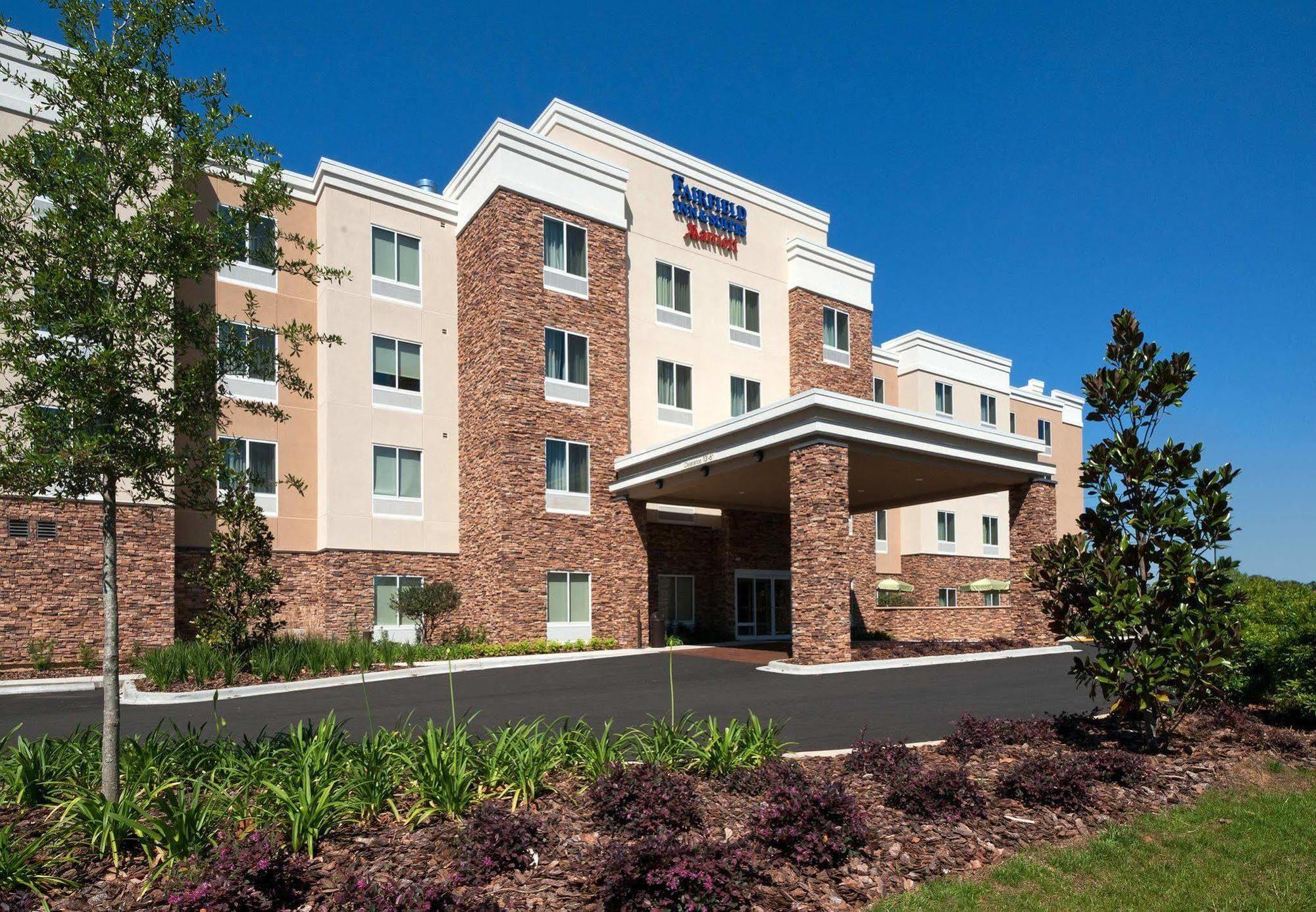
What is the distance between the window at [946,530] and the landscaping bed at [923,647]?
15.4 metres

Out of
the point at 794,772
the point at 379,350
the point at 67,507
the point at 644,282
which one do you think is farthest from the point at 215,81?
the point at 644,282

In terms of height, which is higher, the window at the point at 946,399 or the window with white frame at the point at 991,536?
the window at the point at 946,399

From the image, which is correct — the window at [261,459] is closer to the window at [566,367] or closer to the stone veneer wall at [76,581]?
the stone veneer wall at [76,581]

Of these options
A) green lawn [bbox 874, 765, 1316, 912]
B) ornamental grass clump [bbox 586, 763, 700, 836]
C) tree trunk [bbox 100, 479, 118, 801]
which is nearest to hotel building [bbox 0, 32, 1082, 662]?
green lawn [bbox 874, 765, 1316, 912]

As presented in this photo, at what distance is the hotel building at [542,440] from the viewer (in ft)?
64.2

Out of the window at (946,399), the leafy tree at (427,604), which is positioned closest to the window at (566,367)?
the leafy tree at (427,604)

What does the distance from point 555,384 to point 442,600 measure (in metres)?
6.64

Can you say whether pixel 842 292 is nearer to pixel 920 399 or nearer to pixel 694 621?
pixel 920 399

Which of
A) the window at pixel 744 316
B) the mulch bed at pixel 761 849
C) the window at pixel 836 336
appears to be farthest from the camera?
the window at pixel 836 336

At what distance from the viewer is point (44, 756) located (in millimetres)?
6469

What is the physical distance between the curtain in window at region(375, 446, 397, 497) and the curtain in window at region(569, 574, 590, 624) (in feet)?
18.9

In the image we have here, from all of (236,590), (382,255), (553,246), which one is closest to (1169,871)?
(236,590)

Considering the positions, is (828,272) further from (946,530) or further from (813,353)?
(946,530)

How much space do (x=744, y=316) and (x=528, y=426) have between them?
32.2 ft
